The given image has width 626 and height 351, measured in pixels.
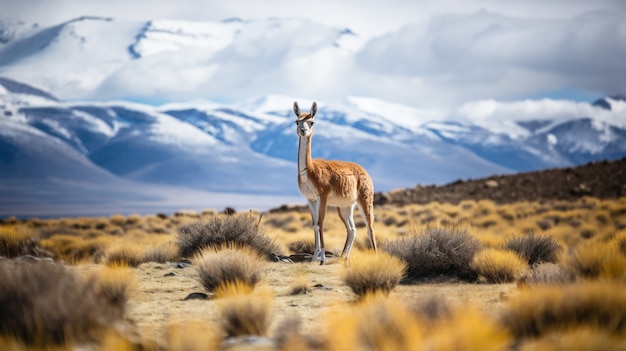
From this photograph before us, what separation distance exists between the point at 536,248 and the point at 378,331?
9515 millimetres

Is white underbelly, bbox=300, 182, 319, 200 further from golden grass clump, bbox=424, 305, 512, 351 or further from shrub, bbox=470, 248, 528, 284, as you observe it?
golden grass clump, bbox=424, 305, 512, 351

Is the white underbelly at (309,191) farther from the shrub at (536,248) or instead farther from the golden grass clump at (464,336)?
the golden grass clump at (464,336)

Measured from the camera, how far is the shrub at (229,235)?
49.2 ft

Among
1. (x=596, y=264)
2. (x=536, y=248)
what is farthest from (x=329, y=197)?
(x=596, y=264)

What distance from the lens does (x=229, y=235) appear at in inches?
594

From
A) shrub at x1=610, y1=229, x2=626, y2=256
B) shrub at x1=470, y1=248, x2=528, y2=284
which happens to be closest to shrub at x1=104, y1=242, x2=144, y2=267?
shrub at x1=470, y1=248, x2=528, y2=284

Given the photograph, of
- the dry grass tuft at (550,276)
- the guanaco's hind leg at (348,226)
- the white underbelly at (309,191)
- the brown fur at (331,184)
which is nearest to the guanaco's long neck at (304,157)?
the brown fur at (331,184)

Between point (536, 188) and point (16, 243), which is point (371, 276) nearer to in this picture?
point (16, 243)

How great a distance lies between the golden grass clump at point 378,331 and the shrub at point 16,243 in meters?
12.4

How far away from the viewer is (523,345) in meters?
5.65

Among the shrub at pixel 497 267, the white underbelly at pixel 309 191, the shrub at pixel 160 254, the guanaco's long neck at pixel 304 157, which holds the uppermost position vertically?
the guanaco's long neck at pixel 304 157

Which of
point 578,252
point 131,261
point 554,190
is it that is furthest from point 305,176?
point 554,190

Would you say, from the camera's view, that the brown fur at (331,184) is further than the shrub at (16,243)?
No

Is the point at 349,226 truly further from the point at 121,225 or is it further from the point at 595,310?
the point at 121,225
